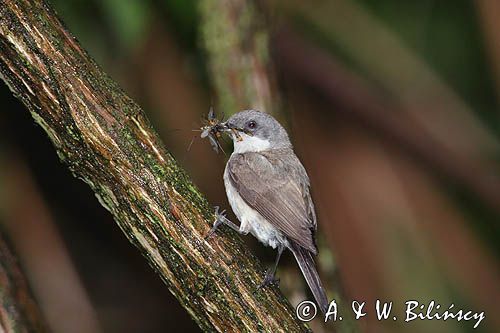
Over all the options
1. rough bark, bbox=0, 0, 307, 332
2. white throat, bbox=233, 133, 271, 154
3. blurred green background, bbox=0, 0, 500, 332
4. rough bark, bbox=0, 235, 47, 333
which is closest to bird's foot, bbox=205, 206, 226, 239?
rough bark, bbox=0, 0, 307, 332

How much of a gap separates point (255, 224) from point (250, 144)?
71 centimetres

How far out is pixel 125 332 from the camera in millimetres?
6609

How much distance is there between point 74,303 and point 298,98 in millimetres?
3009

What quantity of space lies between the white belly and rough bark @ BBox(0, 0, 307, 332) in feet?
2.60

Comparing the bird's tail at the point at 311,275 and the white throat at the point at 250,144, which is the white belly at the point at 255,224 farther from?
the white throat at the point at 250,144

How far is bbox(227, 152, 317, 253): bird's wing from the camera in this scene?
13.2ft

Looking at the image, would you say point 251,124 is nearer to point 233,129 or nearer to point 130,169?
point 233,129

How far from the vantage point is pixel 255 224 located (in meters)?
4.25

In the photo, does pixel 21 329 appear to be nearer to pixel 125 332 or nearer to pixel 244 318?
pixel 244 318

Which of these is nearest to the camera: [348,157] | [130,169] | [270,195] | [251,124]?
[130,169]

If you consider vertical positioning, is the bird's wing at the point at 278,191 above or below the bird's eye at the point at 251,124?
below

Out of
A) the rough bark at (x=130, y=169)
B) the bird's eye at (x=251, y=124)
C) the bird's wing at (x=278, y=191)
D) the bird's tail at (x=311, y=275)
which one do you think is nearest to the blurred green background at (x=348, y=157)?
the bird's eye at (x=251, y=124)

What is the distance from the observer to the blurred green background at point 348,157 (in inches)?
245

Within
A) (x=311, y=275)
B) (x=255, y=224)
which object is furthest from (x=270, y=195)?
A: (x=311, y=275)
